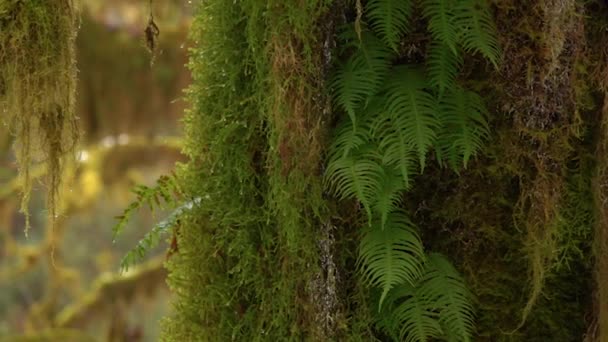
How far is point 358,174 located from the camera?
5.30 ft

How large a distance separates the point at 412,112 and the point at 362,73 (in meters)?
0.13

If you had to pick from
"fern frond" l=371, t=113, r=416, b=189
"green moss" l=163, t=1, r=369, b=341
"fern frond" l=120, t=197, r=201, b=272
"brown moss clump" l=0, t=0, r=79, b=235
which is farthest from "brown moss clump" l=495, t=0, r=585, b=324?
"brown moss clump" l=0, t=0, r=79, b=235

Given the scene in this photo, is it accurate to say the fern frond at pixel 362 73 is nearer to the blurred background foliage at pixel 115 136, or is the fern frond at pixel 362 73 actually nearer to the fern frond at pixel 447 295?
the fern frond at pixel 447 295

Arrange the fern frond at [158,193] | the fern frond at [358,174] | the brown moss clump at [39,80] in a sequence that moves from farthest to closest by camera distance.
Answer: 1. the fern frond at [158,193]
2. the brown moss clump at [39,80]
3. the fern frond at [358,174]

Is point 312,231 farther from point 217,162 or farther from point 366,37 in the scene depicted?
point 366,37

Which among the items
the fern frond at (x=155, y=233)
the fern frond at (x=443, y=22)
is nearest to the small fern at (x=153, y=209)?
the fern frond at (x=155, y=233)

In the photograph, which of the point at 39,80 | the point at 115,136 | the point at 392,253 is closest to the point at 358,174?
the point at 392,253

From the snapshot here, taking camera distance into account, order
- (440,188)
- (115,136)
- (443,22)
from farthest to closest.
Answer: (115,136)
(440,188)
(443,22)

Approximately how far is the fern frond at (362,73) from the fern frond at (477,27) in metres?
0.16

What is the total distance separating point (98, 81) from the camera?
570cm

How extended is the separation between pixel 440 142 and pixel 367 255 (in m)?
0.28

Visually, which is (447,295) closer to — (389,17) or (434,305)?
(434,305)

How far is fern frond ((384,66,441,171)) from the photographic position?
1618mm

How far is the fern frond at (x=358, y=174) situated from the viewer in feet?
5.28
